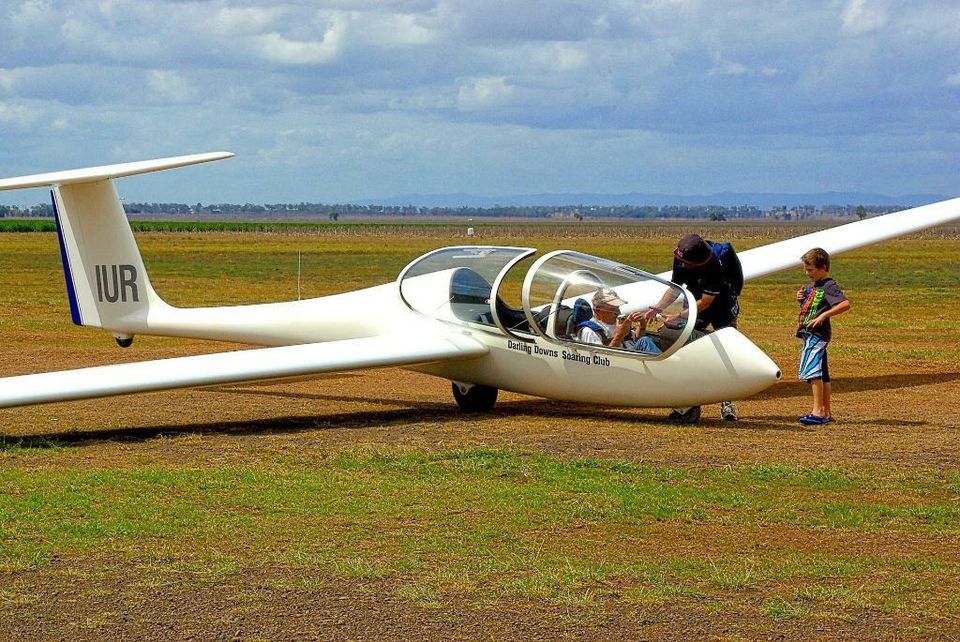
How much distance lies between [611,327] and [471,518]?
4.44 m

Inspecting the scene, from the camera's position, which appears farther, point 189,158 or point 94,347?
point 94,347

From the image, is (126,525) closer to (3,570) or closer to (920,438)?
(3,570)

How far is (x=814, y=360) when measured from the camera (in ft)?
43.4

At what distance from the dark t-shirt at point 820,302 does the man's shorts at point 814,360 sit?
0.07 metres

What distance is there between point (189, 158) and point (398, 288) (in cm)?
336

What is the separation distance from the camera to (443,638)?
643 centimetres

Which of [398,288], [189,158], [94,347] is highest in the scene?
[189,158]

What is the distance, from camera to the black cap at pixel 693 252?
13445 mm

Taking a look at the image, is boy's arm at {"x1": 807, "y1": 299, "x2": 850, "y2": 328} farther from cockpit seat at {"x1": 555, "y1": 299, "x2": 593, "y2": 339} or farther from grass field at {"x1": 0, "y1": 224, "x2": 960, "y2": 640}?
cockpit seat at {"x1": 555, "y1": 299, "x2": 593, "y2": 339}

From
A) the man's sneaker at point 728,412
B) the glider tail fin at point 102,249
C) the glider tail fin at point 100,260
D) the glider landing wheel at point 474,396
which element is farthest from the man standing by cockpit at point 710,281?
the glider tail fin at point 100,260

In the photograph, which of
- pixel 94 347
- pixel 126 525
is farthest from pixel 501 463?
pixel 94 347

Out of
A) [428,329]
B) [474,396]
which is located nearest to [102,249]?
[428,329]

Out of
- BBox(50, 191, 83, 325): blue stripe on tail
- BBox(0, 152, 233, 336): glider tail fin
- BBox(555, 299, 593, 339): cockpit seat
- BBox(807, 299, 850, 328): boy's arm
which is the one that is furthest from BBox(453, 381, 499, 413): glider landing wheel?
BBox(50, 191, 83, 325): blue stripe on tail

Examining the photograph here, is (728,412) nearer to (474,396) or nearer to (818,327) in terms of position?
(818,327)
